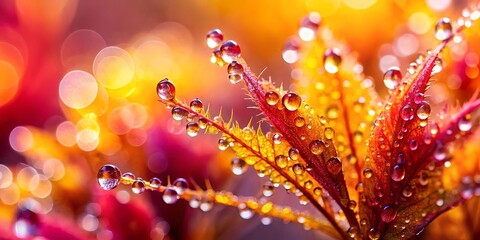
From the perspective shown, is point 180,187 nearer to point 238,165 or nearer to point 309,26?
point 238,165

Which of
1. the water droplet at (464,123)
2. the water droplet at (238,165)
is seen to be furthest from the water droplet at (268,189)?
the water droplet at (464,123)

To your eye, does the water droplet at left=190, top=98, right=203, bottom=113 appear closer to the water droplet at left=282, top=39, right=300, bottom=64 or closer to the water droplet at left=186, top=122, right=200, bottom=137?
the water droplet at left=186, top=122, right=200, bottom=137

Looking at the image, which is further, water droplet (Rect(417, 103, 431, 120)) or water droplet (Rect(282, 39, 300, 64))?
water droplet (Rect(282, 39, 300, 64))

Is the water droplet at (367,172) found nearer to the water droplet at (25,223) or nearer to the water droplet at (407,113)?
the water droplet at (407,113)

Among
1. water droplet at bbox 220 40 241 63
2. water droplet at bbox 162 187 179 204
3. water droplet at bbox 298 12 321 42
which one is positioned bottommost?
water droplet at bbox 162 187 179 204

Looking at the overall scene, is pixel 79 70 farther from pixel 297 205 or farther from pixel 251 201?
pixel 251 201

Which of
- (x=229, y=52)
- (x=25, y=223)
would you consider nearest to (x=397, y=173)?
(x=229, y=52)

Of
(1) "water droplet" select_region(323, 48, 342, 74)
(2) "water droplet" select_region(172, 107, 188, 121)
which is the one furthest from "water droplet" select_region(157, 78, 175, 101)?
(1) "water droplet" select_region(323, 48, 342, 74)

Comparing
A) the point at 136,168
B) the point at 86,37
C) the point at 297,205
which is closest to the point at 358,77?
the point at 136,168

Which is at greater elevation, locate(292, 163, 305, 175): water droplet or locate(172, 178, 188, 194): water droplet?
locate(172, 178, 188, 194): water droplet
